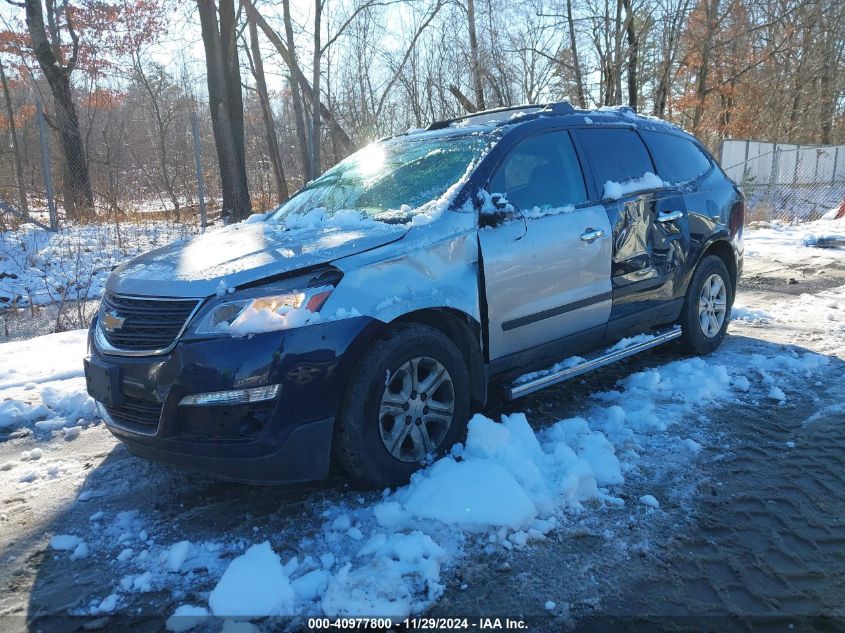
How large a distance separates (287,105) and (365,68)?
7719 mm

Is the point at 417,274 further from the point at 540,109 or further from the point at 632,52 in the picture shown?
the point at 632,52

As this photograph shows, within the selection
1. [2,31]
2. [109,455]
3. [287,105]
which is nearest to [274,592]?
[109,455]

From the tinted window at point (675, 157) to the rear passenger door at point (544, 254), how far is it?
1.07m

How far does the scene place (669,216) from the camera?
4.59 m

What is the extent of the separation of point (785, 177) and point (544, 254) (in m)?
26.8

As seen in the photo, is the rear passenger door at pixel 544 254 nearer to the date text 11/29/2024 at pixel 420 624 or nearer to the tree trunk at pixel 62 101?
the date text 11/29/2024 at pixel 420 624

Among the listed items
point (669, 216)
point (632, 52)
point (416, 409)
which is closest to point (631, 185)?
point (669, 216)

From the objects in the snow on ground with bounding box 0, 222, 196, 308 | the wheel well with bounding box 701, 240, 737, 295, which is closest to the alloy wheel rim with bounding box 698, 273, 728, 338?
the wheel well with bounding box 701, 240, 737, 295

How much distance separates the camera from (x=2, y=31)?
18.8m

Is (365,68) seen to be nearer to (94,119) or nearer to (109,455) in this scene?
(94,119)

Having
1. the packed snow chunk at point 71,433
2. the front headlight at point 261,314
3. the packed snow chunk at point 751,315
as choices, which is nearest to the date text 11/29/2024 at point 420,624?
the front headlight at point 261,314

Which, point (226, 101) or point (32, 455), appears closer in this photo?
point (32, 455)

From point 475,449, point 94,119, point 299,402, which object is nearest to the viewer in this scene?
point 299,402

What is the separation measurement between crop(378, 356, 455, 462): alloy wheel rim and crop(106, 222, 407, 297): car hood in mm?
668
